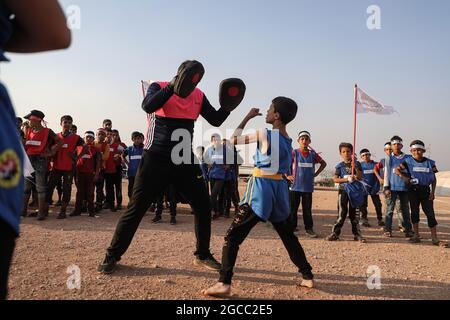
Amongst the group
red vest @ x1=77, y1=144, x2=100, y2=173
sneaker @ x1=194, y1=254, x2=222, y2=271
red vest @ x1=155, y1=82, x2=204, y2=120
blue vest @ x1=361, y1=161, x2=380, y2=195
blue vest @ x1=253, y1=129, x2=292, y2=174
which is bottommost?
sneaker @ x1=194, y1=254, x2=222, y2=271

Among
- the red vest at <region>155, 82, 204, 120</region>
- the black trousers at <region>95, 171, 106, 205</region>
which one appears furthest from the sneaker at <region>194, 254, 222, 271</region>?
the black trousers at <region>95, 171, 106, 205</region>

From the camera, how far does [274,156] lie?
352 cm

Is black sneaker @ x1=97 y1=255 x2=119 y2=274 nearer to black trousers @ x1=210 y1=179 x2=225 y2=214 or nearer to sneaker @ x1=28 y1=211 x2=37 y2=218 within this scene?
sneaker @ x1=28 y1=211 x2=37 y2=218

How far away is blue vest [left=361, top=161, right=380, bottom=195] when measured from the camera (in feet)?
30.7

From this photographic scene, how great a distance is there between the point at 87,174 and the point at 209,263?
5370mm

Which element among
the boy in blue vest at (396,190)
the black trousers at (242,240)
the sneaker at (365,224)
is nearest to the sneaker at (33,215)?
the black trousers at (242,240)

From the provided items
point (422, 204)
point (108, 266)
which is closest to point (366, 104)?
point (422, 204)

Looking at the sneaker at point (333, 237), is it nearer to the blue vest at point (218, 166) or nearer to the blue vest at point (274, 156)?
the blue vest at point (274, 156)

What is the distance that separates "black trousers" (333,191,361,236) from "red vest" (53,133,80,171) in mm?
5937

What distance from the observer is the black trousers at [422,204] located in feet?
20.7

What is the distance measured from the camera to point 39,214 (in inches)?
276

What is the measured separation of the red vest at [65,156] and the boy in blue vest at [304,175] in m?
5.05

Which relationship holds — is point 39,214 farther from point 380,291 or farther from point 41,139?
point 380,291

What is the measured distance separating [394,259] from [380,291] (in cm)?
171
